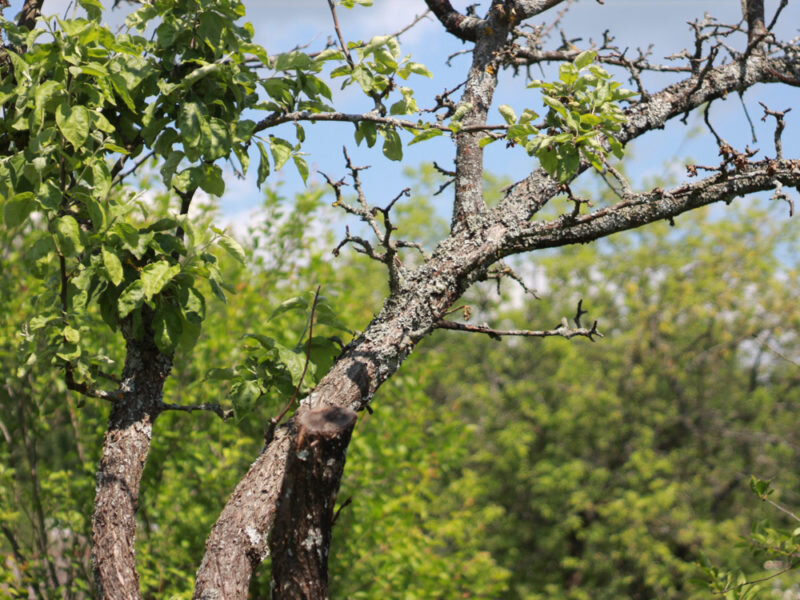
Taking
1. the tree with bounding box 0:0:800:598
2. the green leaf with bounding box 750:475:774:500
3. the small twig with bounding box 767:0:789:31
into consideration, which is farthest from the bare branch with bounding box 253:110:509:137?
the green leaf with bounding box 750:475:774:500

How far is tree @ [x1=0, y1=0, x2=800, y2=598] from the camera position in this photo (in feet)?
8.63

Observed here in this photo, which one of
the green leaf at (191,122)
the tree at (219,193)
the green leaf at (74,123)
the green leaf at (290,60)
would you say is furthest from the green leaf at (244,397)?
the green leaf at (290,60)

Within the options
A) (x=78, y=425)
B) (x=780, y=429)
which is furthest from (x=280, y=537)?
(x=780, y=429)

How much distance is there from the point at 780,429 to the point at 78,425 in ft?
50.6

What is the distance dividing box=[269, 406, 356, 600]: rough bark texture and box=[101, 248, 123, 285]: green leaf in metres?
0.87

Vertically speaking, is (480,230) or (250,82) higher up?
(250,82)

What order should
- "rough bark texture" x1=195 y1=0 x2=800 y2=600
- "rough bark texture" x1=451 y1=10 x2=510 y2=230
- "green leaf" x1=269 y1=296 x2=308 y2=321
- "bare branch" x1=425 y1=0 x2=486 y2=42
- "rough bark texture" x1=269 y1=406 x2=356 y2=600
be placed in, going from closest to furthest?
"rough bark texture" x1=269 y1=406 x2=356 y2=600 → "rough bark texture" x1=195 y1=0 x2=800 y2=600 → "green leaf" x1=269 y1=296 x2=308 y2=321 → "rough bark texture" x1=451 y1=10 x2=510 y2=230 → "bare branch" x1=425 y1=0 x2=486 y2=42

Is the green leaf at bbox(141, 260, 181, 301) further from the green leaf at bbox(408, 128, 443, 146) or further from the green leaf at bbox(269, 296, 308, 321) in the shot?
the green leaf at bbox(408, 128, 443, 146)

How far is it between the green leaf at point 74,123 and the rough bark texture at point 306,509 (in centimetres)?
123

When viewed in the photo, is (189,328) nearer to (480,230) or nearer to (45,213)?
(45,213)

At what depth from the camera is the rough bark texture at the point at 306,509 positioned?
227 centimetres

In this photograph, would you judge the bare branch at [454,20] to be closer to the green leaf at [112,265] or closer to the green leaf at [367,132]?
the green leaf at [367,132]

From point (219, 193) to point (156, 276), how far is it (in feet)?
1.83

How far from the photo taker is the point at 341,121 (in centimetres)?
327
